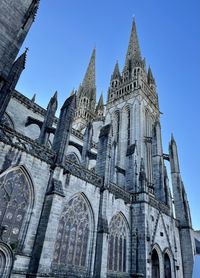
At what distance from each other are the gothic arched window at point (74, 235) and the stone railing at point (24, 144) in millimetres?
2775

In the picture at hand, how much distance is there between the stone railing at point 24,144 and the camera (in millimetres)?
9594

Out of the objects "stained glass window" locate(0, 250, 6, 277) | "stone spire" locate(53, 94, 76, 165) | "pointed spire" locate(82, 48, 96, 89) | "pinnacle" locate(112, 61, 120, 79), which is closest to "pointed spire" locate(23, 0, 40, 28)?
"stone spire" locate(53, 94, 76, 165)

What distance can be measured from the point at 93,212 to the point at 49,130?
577cm

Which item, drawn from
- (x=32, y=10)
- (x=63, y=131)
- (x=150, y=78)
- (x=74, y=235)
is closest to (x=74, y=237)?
(x=74, y=235)

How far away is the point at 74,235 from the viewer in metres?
11.5

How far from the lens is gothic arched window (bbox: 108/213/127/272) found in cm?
1358

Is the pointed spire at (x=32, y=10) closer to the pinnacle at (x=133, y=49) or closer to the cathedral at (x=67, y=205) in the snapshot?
the cathedral at (x=67, y=205)

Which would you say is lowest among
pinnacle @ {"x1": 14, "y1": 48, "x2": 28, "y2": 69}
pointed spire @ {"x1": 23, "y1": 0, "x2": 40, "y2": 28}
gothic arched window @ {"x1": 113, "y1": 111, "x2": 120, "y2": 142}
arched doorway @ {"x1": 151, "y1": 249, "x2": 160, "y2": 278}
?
arched doorway @ {"x1": 151, "y1": 249, "x2": 160, "y2": 278}

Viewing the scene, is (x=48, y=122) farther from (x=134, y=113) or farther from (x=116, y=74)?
(x=116, y=74)

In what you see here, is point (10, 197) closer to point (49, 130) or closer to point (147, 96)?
point (49, 130)

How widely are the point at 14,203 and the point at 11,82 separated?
17.5 feet

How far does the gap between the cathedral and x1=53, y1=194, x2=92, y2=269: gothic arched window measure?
0.04 metres

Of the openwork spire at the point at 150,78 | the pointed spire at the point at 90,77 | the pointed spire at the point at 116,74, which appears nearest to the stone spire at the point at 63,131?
the pointed spire at the point at 116,74

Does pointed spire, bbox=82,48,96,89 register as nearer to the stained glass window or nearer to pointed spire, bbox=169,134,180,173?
pointed spire, bbox=169,134,180,173
